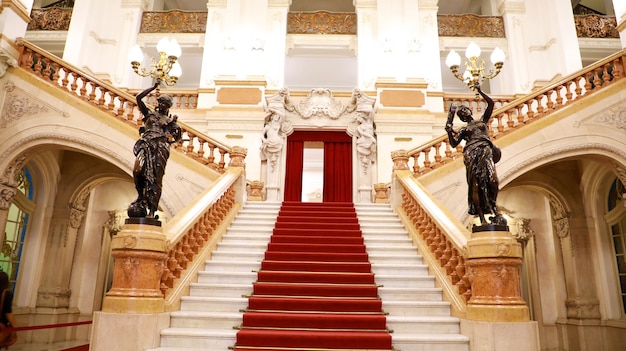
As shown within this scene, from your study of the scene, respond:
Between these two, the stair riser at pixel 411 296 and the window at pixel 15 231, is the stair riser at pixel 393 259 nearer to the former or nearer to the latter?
the stair riser at pixel 411 296

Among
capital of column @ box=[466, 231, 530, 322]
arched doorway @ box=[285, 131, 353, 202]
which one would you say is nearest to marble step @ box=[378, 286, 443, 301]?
capital of column @ box=[466, 231, 530, 322]

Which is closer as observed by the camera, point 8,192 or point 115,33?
point 8,192

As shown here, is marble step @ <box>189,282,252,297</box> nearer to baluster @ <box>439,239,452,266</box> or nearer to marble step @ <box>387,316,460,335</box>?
marble step @ <box>387,316,460,335</box>

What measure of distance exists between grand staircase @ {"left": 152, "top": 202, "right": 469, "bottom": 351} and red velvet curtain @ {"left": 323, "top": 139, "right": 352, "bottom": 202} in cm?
389

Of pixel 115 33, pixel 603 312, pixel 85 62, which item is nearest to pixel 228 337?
pixel 603 312

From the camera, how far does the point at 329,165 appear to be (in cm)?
998

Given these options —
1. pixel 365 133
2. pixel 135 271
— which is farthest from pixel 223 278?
pixel 365 133

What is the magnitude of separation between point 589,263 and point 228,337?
8.23 m

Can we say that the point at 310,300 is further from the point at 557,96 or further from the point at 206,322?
the point at 557,96

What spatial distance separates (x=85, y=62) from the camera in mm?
10977

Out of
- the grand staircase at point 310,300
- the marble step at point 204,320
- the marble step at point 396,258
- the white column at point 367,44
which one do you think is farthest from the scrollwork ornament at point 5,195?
the white column at point 367,44

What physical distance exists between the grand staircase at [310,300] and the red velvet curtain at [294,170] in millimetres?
3767

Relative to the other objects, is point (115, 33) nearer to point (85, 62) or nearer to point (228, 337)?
point (85, 62)

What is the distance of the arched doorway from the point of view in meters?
9.76
